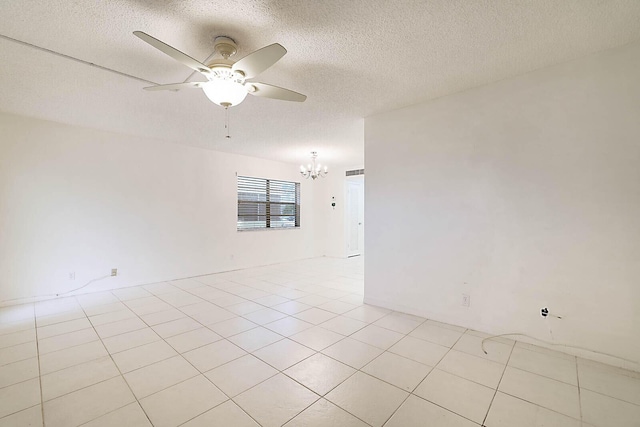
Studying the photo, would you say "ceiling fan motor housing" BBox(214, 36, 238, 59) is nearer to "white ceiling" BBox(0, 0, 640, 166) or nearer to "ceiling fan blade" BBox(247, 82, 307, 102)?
"white ceiling" BBox(0, 0, 640, 166)

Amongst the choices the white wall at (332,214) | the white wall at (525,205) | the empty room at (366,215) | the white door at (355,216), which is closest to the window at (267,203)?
the white wall at (332,214)

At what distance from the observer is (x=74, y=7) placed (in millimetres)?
1616

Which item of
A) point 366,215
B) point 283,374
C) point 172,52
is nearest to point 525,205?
point 366,215

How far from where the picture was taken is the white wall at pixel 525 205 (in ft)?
6.59

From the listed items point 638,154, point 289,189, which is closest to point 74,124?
point 289,189

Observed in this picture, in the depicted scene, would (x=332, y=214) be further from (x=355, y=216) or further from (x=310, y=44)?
(x=310, y=44)

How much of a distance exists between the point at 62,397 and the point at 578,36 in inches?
167

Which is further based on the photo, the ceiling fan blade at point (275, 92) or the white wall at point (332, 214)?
the white wall at point (332, 214)

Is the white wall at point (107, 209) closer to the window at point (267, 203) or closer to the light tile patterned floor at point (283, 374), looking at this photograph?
the window at point (267, 203)

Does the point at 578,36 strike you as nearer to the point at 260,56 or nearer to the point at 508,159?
the point at 508,159

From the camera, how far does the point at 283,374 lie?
6.28 ft

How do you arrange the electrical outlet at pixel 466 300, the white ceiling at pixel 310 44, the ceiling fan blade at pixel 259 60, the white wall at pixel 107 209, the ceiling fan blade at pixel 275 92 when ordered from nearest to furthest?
the ceiling fan blade at pixel 259 60, the white ceiling at pixel 310 44, the ceiling fan blade at pixel 275 92, the electrical outlet at pixel 466 300, the white wall at pixel 107 209

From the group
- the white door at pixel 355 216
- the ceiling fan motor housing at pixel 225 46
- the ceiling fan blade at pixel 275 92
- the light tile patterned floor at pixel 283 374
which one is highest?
the ceiling fan motor housing at pixel 225 46

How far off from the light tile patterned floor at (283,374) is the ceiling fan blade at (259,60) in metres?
2.10
